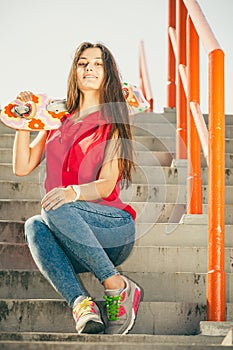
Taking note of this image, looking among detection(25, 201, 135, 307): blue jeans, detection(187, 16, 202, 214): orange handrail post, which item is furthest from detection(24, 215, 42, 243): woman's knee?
detection(187, 16, 202, 214): orange handrail post

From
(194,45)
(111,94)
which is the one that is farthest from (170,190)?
(111,94)

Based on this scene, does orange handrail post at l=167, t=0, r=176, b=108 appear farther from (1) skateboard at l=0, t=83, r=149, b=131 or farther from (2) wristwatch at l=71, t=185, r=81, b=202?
(2) wristwatch at l=71, t=185, r=81, b=202

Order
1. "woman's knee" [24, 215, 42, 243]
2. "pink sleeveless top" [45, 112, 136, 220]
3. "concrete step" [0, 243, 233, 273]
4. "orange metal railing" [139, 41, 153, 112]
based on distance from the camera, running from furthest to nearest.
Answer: "orange metal railing" [139, 41, 153, 112], "concrete step" [0, 243, 233, 273], "pink sleeveless top" [45, 112, 136, 220], "woman's knee" [24, 215, 42, 243]

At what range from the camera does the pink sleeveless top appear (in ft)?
Result: 10.2

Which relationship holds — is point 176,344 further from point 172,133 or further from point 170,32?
point 170,32

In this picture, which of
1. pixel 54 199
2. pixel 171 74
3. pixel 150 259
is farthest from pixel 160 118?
pixel 54 199

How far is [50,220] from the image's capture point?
114 inches

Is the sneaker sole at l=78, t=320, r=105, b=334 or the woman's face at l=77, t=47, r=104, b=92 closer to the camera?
the sneaker sole at l=78, t=320, r=105, b=334

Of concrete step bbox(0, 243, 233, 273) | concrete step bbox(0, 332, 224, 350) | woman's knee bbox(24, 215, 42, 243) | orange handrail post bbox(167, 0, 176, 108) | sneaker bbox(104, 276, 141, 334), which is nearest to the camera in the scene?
concrete step bbox(0, 332, 224, 350)

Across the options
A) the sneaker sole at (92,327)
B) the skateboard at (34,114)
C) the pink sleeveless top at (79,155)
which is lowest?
the sneaker sole at (92,327)

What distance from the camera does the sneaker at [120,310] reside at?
110 inches

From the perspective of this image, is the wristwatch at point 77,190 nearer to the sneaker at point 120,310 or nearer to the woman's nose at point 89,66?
the sneaker at point 120,310

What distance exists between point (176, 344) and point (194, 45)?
1.81 m

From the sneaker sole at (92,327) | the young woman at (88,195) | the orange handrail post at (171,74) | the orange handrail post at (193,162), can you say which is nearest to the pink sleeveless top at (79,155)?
the young woman at (88,195)
